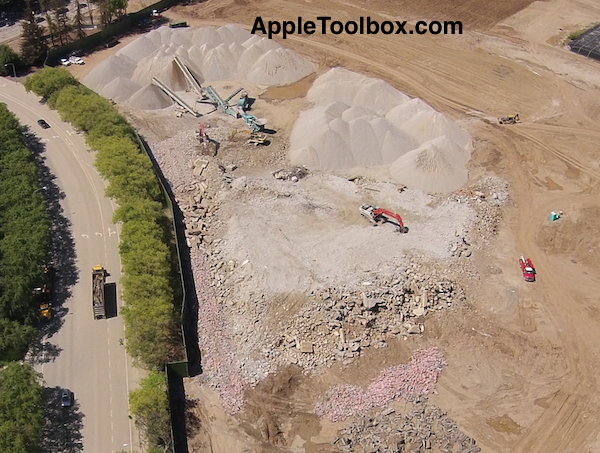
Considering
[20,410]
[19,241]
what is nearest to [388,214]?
[19,241]

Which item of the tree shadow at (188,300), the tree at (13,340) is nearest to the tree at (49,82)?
the tree shadow at (188,300)

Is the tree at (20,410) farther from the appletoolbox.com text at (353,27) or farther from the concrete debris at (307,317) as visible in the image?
the appletoolbox.com text at (353,27)

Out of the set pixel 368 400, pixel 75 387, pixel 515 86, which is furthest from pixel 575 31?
pixel 75 387

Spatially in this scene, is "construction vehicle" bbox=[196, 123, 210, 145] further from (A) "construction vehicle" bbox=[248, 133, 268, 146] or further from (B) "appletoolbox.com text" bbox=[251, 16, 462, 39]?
(B) "appletoolbox.com text" bbox=[251, 16, 462, 39]

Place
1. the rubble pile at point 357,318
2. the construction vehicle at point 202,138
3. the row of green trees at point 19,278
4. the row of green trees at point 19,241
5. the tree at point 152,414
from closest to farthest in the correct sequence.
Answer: the row of green trees at point 19,278, the tree at point 152,414, the row of green trees at point 19,241, the rubble pile at point 357,318, the construction vehicle at point 202,138

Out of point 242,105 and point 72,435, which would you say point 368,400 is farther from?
point 242,105

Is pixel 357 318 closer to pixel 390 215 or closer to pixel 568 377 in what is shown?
pixel 390 215

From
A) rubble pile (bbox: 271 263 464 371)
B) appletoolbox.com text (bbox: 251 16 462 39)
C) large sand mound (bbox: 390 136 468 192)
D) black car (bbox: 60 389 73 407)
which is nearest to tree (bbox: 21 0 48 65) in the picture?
appletoolbox.com text (bbox: 251 16 462 39)
